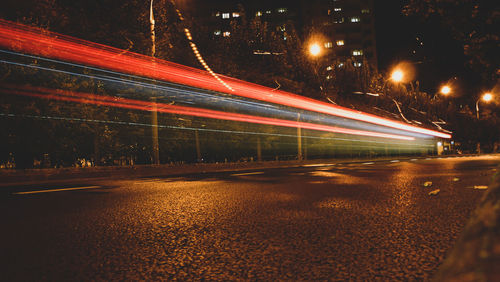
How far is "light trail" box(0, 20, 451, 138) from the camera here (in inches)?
554

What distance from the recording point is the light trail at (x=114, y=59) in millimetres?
14062

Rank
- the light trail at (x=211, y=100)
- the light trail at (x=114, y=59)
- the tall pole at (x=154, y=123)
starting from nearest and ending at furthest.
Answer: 1. the light trail at (x=114, y=59)
2. the light trail at (x=211, y=100)
3. the tall pole at (x=154, y=123)

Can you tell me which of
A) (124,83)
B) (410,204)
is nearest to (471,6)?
(410,204)

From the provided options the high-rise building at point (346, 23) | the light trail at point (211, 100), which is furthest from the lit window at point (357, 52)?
the light trail at point (211, 100)

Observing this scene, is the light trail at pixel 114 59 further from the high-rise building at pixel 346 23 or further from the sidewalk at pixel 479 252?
the high-rise building at pixel 346 23

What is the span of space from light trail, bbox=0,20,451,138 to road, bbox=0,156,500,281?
33.5ft

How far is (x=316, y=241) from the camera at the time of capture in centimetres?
333

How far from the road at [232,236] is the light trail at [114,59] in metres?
10.2

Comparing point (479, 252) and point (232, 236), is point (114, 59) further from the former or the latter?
point (479, 252)

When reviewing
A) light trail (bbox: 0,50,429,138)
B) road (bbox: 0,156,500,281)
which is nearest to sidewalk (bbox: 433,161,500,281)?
road (bbox: 0,156,500,281)

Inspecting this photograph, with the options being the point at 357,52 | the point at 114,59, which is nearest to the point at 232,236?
the point at 114,59

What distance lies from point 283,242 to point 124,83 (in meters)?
16.0

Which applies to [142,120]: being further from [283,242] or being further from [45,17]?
[283,242]

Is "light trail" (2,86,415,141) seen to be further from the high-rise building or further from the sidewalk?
the high-rise building
